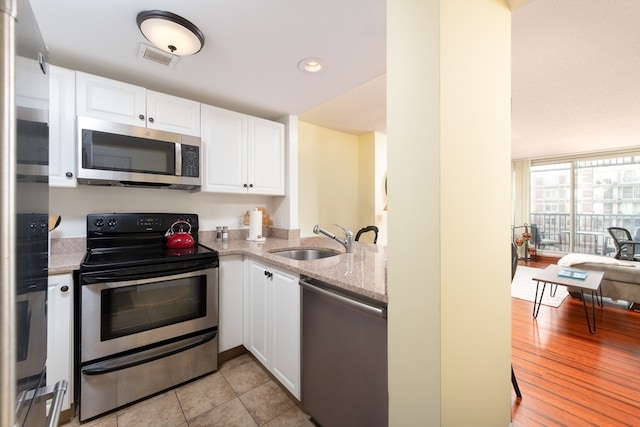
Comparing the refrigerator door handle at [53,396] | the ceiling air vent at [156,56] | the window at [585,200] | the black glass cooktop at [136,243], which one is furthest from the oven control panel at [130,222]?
the window at [585,200]

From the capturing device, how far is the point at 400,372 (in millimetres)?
979

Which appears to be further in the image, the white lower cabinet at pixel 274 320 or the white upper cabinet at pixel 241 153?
the white upper cabinet at pixel 241 153

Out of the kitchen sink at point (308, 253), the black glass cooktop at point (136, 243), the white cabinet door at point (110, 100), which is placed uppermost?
the white cabinet door at point (110, 100)

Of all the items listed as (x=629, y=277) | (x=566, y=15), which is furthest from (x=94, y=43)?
(x=629, y=277)

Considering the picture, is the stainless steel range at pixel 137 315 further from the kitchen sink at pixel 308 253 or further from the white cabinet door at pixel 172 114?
the white cabinet door at pixel 172 114

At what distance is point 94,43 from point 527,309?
478 centimetres

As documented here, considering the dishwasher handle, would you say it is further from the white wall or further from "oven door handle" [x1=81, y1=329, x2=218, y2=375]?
the white wall

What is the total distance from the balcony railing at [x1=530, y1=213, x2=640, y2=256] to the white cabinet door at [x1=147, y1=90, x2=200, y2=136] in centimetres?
751

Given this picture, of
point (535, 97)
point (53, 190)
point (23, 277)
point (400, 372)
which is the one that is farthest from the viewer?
point (535, 97)

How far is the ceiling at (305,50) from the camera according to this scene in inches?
53.2

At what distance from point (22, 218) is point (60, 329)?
1.41m

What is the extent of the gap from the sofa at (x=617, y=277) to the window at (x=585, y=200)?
2834 millimetres

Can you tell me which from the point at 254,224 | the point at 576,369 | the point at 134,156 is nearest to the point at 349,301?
the point at 254,224

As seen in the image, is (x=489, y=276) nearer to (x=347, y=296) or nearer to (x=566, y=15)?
(x=347, y=296)
